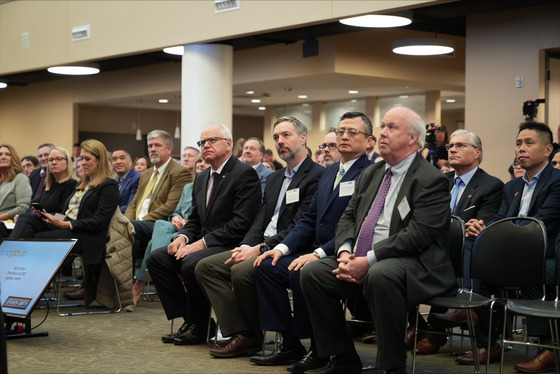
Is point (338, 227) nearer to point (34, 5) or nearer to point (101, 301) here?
point (101, 301)

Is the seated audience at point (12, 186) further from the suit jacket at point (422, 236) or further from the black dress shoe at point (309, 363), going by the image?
the suit jacket at point (422, 236)

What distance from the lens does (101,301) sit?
21.1ft

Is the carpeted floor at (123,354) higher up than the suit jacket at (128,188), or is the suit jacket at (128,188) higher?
the suit jacket at (128,188)

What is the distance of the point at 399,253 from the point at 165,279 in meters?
2.02

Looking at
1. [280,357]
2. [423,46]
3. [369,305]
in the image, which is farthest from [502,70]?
[369,305]

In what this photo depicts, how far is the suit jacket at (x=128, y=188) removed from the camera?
7.88 m

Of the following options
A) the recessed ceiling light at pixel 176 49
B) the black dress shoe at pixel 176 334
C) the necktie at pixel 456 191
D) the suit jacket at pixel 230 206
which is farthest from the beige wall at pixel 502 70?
the black dress shoe at pixel 176 334

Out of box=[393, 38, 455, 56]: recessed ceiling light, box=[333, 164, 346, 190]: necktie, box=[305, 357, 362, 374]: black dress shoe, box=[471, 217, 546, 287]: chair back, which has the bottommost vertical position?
box=[305, 357, 362, 374]: black dress shoe

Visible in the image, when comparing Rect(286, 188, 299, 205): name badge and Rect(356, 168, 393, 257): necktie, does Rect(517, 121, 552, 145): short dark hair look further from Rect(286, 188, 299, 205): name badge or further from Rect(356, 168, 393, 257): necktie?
Rect(286, 188, 299, 205): name badge

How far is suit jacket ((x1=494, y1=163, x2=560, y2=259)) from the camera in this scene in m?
4.50

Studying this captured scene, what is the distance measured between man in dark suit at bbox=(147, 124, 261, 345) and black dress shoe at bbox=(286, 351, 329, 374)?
3.55 feet

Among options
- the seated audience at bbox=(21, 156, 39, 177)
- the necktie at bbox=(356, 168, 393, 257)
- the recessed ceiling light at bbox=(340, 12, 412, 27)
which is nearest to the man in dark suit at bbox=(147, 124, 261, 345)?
the necktie at bbox=(356, 168, 393, 257)

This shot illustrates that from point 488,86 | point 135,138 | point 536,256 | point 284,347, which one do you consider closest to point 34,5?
point 135,138

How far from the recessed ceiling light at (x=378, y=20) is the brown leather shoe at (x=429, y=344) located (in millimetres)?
4497
